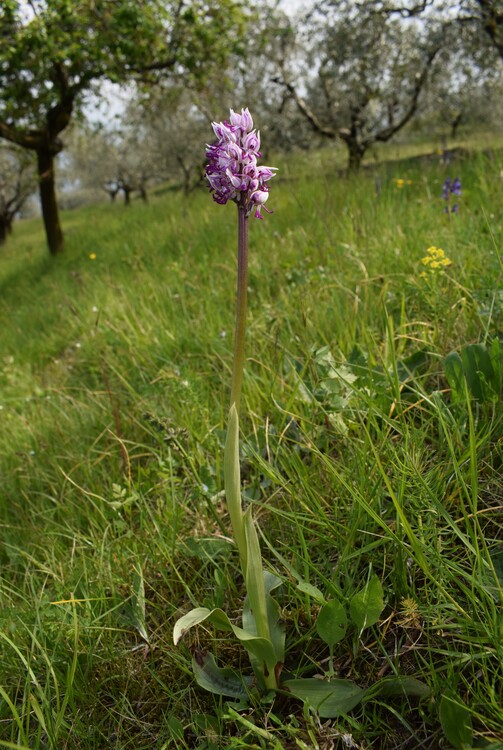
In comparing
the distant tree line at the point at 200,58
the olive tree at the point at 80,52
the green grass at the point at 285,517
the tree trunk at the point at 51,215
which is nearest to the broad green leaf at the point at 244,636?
the green grass at the point at 285,517

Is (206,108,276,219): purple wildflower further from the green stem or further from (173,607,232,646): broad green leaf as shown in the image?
(173,607,232,646): broad green leaf

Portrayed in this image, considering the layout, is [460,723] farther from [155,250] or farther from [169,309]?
[155,250]

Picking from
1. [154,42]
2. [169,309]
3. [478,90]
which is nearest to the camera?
[169,309]

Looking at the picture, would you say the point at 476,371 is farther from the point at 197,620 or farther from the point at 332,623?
the point at 197,620

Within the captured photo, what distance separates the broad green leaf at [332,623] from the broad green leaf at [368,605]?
1.1 inches

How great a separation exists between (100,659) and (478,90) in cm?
2457

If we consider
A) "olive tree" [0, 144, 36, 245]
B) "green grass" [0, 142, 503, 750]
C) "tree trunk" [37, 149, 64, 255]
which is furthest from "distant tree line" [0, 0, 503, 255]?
"olive tree" [0, 144, 36, 245]

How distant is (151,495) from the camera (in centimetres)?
188

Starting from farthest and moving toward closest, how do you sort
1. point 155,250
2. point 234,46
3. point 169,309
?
point 234,46, point 155,250, point 169,309

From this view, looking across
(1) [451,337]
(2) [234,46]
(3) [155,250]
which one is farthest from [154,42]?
(1) [451,337]

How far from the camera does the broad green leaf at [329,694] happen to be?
1.00m

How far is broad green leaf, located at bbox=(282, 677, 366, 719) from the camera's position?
1.00 meters

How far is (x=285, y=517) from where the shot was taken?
4.25ft

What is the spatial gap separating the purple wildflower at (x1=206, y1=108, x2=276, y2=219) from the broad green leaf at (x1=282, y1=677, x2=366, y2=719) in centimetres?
97
